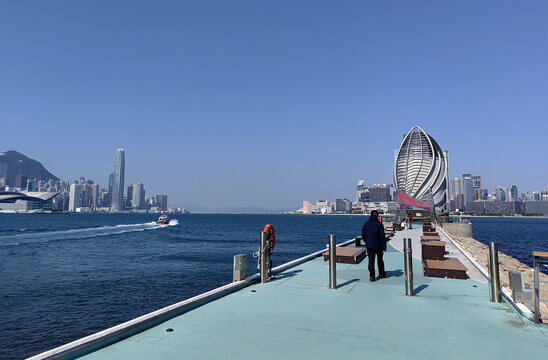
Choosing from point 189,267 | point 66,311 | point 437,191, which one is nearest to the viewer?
point 66,311

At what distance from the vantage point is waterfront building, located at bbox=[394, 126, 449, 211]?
145375mm

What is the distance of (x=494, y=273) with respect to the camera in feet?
23.8

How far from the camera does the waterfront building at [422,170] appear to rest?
145 metres

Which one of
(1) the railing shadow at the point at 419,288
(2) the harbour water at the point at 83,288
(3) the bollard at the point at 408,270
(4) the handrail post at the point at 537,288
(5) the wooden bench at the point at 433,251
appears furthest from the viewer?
(2) the harbour water at the point at 83,288

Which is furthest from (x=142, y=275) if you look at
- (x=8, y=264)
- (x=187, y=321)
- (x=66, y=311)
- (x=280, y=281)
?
(x=187, y=321)

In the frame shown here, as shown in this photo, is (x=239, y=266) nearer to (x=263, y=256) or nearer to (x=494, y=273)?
(x=263, y=256)

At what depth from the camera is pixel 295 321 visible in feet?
19.6

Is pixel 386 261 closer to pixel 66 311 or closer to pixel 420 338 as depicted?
pixel 420 338

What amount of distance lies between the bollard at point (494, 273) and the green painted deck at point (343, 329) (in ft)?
0.64

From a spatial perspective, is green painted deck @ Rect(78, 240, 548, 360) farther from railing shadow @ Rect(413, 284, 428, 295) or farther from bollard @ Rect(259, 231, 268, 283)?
bollard @ Rect(259, 231, 268, 283)

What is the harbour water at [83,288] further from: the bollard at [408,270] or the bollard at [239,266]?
the bollard at [408,270]

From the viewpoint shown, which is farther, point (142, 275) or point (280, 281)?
point (142, 275)

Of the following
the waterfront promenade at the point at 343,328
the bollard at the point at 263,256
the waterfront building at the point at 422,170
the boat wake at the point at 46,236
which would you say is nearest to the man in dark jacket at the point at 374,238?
the waterfront promenade at the point at 343,328

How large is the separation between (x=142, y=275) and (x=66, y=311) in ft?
28.7
